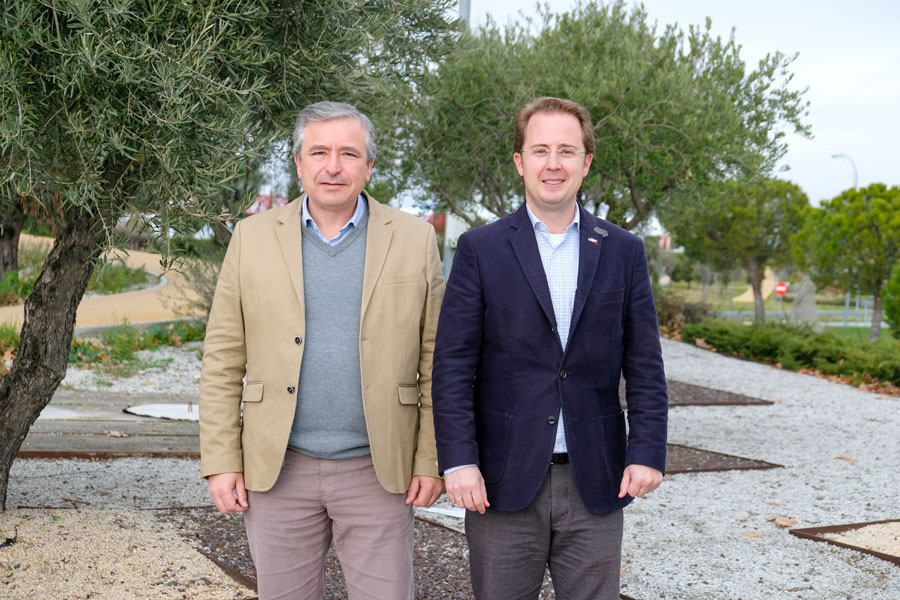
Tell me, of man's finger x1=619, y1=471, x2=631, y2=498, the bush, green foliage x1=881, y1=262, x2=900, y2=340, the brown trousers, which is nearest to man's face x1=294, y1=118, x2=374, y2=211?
the brown trousers

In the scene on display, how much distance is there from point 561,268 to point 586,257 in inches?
3.6

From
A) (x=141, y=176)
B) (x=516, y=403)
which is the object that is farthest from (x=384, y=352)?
(x=141, y=176)

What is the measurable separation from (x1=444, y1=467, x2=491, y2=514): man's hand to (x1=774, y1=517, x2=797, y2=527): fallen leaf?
4105mm

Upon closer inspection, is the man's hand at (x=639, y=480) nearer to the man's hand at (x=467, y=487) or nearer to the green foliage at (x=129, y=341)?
the man's hand at (x=467, y=487)

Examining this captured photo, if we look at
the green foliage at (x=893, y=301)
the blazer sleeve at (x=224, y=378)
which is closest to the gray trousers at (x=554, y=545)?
the blazer sleeve at (x=224, y=378)

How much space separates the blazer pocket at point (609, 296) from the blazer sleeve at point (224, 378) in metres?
1.18

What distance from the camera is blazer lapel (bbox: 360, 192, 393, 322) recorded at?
2.80 m

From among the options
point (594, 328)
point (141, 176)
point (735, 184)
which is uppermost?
point (735, 184)

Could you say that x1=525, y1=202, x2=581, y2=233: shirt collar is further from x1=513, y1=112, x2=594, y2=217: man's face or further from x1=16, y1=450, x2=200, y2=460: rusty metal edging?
x1=16, y1=450, x2=200, y2=460: rusty metal edging

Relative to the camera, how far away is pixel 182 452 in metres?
7.12

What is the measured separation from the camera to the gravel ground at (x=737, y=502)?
4.84 metres

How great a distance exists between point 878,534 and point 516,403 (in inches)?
161

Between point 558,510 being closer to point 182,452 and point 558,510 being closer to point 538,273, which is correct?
point 538,273

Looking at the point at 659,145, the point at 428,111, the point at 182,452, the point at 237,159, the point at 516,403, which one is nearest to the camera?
the point at 516,403
